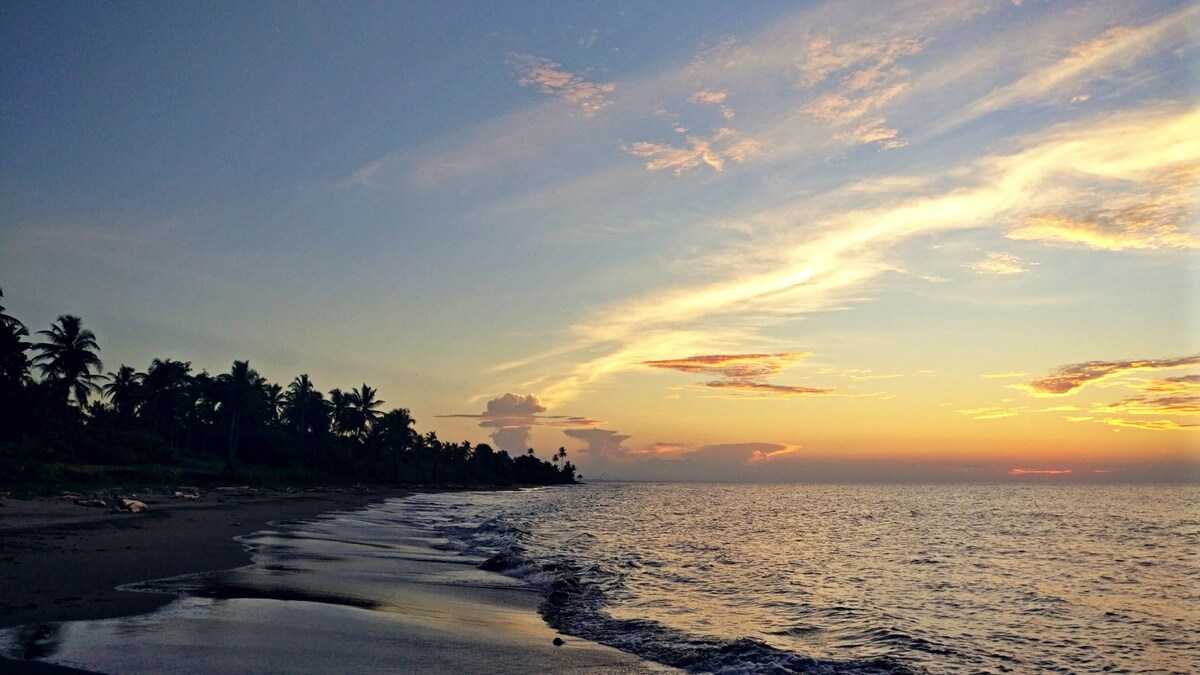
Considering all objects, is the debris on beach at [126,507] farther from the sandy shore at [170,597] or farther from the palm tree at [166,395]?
the palm tree at [166,395]

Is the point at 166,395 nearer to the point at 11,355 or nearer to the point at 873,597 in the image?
the point at 11,355

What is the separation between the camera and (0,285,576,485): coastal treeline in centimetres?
5338

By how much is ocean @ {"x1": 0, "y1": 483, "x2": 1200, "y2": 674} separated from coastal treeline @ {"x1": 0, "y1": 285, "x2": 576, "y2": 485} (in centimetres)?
2985

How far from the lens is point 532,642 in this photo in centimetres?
1359

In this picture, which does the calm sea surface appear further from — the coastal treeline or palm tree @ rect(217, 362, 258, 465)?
palm tree @ rect(217, 362, 258, 465)

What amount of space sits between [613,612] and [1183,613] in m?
17.1

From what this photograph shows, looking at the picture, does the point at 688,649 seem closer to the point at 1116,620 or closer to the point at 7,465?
the point at 1116,620

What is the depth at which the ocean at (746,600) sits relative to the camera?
Result: 13086 millimetres

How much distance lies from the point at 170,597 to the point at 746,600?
14.7 m

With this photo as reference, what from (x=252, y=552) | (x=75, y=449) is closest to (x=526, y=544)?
(x=252, y=552)

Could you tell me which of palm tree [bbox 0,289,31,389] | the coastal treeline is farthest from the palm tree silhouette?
palm tree [bbox 0,289,31,389]

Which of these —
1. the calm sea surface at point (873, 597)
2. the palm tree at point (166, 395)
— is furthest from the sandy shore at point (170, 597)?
the palm tree at point (166, 395)

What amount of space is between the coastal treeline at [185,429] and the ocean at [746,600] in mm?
29854

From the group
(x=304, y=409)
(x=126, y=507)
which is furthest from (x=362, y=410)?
(x=126, y=507)
